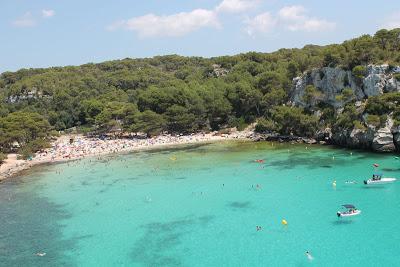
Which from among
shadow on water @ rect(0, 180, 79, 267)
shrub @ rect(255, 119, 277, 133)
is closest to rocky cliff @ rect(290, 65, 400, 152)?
shrub @ rect(255, 119, 277, 133)

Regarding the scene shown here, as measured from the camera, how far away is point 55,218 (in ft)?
137

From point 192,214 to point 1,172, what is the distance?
120ft

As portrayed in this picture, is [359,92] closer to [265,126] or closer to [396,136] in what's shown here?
[396,136]

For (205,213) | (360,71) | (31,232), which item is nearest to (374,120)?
(360,71)

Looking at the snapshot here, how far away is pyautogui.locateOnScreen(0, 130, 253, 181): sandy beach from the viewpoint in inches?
2815

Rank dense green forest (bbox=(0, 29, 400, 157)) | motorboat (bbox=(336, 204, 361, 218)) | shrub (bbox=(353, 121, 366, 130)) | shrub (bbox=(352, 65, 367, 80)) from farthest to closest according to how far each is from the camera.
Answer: dense green forest (bbox=(0, 29, 400, 157)), shrub (bbox=(352, 65, 367, 80)), shrub (bbox=(353, 121, 366, 130)), motorboat (bbox=(336, 204, 361, 218))

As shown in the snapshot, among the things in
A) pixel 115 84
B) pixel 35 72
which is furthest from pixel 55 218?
pixel 35 72

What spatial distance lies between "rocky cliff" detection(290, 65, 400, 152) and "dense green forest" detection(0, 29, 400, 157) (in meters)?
1.56

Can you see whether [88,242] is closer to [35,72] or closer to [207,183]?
[207,183]

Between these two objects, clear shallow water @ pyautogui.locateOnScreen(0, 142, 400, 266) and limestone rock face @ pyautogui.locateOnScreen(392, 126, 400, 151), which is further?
limestone rock face @ pyautogui.locateOnScreen(392, 126, 400, 151)

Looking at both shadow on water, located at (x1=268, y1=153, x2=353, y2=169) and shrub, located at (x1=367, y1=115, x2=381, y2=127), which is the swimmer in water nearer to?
shadow on water, located at (x1=268, y1=153, x2=353, y2=169)

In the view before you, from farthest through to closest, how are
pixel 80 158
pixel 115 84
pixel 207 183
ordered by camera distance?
1. pixel 115 84
2. pixel 80 158
3. pixel 207 183

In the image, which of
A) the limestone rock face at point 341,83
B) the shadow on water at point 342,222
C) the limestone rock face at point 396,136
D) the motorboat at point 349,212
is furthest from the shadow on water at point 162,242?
the limestone rock face at point 341,83

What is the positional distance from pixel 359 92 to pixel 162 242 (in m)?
45.3
